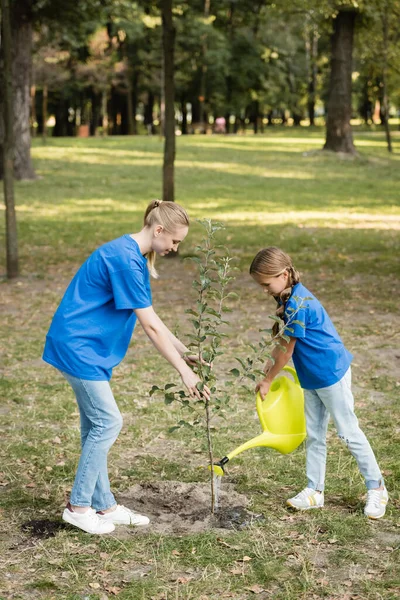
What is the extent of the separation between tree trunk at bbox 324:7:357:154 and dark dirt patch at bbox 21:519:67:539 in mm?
25344

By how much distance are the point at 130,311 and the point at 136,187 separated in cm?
1847

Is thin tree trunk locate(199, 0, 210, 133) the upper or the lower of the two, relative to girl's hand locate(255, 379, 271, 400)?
upper

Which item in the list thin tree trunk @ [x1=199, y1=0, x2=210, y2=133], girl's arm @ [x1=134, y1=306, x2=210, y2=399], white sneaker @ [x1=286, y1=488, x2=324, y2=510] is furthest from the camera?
thin tree trunk @ [x1=199, y1=0, x2=210, y2=133]

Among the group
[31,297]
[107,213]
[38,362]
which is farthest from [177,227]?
[107,213]

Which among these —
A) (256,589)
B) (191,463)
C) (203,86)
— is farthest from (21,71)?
(203,86)

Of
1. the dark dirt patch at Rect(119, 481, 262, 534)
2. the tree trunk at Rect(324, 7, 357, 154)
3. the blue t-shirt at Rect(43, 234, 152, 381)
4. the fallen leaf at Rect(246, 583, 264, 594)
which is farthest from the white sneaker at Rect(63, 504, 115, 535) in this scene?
the tree trunk at Rect(324, 7, 357, 154)

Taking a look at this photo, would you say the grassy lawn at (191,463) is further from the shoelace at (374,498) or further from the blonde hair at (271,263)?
the blonde hair at (271,263)

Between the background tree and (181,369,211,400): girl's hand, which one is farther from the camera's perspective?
the background tree

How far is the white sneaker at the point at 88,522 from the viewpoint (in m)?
4.38

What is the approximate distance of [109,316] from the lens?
4125 mm

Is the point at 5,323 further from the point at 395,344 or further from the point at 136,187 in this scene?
the point at 136,187

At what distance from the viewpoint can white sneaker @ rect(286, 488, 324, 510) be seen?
4.68m

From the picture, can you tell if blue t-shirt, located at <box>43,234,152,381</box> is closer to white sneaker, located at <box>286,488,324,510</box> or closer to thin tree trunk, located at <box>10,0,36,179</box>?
white sneaker, located at <box>286,488,324,510</box>

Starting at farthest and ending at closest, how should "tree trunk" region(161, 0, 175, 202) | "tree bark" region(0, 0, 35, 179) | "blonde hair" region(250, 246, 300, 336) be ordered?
1. "tree bark" region(0, 0, 35, 179)
2. "tree trunk" region(161, 0, 175, 202)
3. "blonde hair" region(250, 246, 300, 336)
